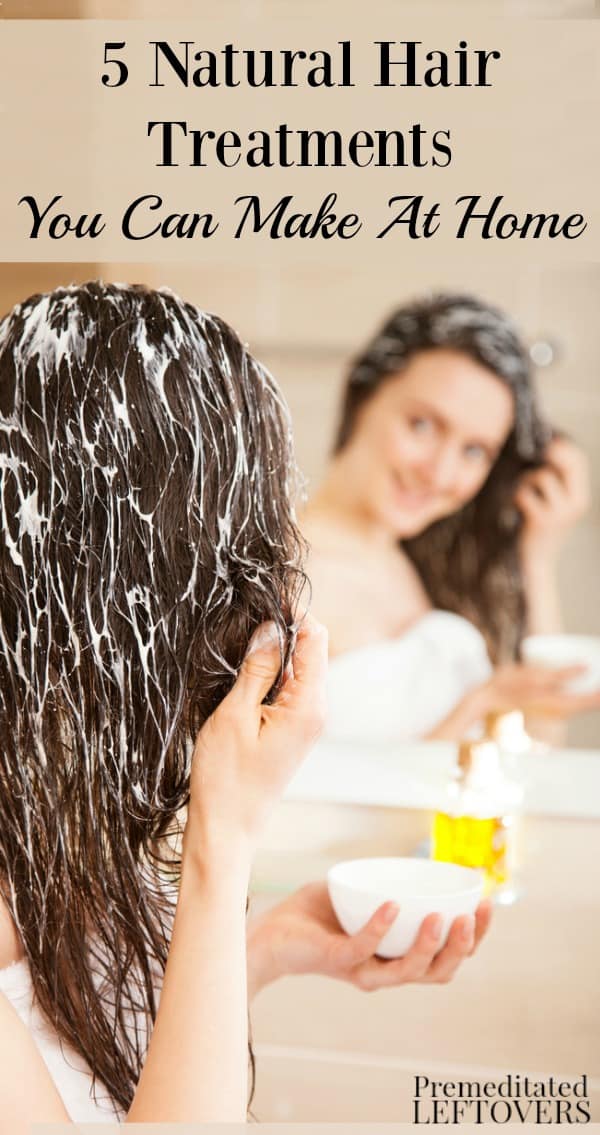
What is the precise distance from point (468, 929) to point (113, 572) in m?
0.34

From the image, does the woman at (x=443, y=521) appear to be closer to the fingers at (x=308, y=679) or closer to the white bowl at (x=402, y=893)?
the white bowl at (x=402, y=893)

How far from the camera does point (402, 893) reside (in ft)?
2.39

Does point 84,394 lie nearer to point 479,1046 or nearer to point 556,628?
point 479,1046

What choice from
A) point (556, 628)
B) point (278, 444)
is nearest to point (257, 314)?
point (556, 628)

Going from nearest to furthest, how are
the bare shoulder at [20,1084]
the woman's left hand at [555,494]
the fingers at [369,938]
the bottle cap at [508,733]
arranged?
the bare shoulder at [20,1084] < the fingers at [369,938] < the bottle cap at [508,733] < the woman's left hand at [555,494]

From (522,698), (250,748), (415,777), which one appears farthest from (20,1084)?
(522,698)

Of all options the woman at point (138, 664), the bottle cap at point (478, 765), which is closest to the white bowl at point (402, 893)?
the woman at point (138, 664)

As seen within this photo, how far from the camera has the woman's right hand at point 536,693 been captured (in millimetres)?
1512

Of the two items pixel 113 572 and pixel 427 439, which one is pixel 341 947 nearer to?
pixel 113 572

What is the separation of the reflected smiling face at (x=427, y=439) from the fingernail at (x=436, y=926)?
3.34 ft

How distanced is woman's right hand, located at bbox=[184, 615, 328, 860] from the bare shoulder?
0.11 m

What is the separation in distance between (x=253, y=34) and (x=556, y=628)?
3.14 ft

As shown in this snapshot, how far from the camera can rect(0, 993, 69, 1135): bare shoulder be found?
17.7 inches

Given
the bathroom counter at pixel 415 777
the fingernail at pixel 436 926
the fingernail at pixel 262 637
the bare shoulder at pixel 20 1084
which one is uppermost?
the fingernail at pixel 262 637
